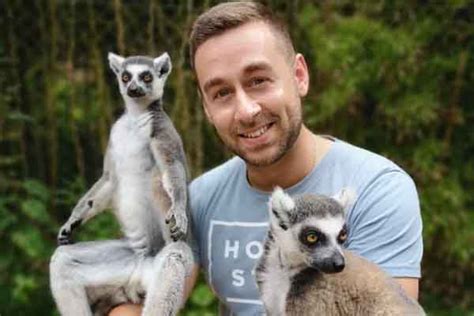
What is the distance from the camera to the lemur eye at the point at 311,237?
9.69 ft

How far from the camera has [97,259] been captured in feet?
11.1

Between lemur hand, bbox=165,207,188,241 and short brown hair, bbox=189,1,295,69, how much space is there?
56 cm

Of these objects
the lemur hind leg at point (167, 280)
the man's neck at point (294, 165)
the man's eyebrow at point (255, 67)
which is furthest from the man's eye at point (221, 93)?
the lemur hind leg at point (167, 280)

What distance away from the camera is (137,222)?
3.47 m

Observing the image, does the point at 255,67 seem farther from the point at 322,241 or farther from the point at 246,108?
the point at 322,241

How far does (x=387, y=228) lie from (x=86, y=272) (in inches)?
40.5

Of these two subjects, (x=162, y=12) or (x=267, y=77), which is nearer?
(x=267, y=77)

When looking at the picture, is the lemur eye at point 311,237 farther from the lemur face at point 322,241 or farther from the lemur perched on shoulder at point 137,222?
the lemur perched on shoulder at point 137,222

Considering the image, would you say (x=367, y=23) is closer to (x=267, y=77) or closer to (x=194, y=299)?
(x=194, y=299)

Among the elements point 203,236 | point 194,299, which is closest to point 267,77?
point 203,236

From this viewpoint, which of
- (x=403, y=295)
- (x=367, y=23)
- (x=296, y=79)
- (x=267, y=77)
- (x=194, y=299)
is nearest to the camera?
(x=403, y=295)

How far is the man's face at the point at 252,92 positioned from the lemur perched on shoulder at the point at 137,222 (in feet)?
0.98

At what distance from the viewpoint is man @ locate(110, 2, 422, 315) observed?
3182 mm

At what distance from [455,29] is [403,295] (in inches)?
158
